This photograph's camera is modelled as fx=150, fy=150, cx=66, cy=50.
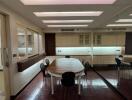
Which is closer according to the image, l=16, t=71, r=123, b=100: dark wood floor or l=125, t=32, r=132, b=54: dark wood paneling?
l=16, t=71, r=123, b=100: dark wood floor

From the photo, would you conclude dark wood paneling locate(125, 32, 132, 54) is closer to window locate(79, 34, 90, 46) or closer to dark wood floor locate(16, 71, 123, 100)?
window locate(79, 34, 90, 46)

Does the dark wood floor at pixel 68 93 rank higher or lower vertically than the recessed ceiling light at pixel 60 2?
lower

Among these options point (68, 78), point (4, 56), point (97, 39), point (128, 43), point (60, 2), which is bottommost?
point (68, 78)

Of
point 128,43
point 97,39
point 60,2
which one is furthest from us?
point 97,39

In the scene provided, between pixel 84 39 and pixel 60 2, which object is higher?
pixel 60 2

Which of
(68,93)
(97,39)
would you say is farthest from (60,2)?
(97,39)

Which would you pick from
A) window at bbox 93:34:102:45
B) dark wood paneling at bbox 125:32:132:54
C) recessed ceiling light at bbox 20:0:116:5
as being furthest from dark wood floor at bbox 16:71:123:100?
dark wood paneling at bbox 125:32:132:54

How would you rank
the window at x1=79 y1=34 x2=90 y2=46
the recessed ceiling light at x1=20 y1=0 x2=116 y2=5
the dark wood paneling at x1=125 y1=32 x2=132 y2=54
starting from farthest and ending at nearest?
the window at x1=79 y1=34 x2=90 y2=46 < the dark wood paneling at x1=125 y1=32 x2=132 y2=54 < the recessed ceiling light at x1=20 y1=0 x2=116 y2=5

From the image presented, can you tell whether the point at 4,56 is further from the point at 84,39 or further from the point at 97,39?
the point at 97,39

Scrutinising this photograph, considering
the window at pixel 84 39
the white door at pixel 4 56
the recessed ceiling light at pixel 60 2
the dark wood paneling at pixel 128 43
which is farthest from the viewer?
the window at pixel 84 39

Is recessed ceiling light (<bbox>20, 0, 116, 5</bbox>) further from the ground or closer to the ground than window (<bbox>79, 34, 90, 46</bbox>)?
further from the ground

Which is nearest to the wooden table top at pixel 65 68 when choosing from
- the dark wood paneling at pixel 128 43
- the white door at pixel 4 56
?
the white door at pixel 4 56

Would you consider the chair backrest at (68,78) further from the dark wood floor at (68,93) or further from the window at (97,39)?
the window at (97,39)

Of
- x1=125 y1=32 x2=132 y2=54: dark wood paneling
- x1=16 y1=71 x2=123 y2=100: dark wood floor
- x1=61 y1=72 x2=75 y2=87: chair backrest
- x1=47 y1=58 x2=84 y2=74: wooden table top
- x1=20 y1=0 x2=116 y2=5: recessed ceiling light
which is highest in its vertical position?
x1=20 y1=0 x2=116 y2=5: recessed ceiling light
